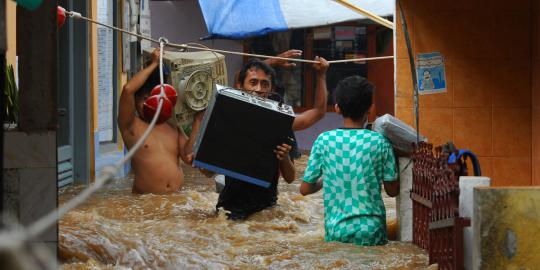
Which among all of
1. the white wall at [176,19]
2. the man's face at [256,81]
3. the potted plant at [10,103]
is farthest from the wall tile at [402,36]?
the white wall at [176,19]

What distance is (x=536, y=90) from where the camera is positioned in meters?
7.22

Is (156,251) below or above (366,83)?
below

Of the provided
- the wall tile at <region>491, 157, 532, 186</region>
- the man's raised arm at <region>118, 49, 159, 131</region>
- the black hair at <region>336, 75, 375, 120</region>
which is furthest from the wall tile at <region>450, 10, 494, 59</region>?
the man's raised arm at <region>118, 49, 159, 131</region>

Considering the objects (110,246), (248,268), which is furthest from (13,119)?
(248,268)

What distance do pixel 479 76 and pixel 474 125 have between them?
0.37 m

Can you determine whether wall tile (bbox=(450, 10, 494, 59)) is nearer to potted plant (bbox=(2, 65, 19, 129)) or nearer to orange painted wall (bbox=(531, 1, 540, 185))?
orange painted wall (bbox=(531, 1, 540, 185))

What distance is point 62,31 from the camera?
11094 millimetres

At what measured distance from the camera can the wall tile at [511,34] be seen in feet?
24.0

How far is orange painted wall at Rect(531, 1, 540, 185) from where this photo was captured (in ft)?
23.5

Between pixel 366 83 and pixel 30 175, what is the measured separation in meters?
2.47

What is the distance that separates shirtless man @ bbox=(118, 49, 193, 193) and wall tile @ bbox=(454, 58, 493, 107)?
2.79 meters

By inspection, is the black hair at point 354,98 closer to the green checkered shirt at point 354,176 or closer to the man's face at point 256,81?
the green checkered shirt at point 354,176

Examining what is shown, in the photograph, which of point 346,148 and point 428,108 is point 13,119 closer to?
point 346,148

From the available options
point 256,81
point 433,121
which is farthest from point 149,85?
point 433,121
